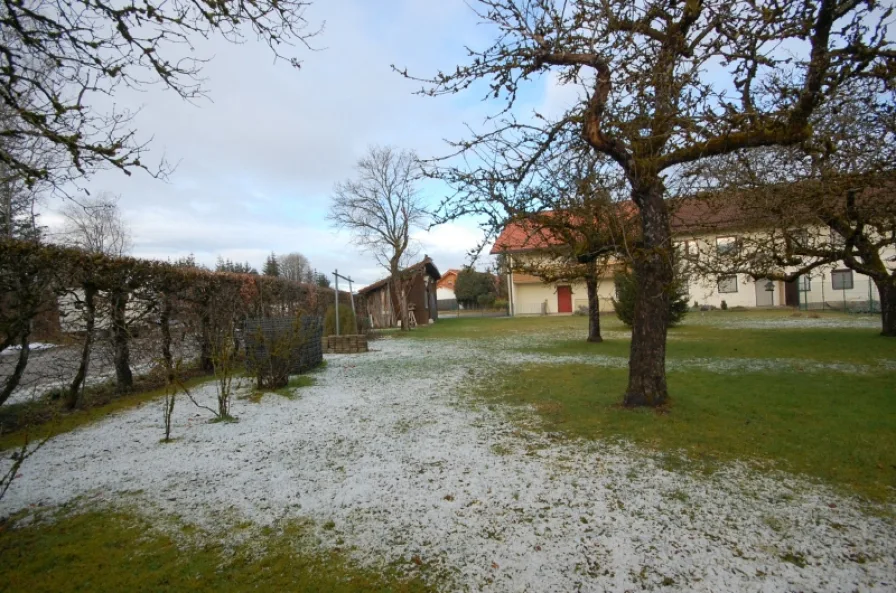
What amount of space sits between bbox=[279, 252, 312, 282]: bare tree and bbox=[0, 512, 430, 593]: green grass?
5238 centimetres

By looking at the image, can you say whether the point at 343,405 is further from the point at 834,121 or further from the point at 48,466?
the point at 834,121

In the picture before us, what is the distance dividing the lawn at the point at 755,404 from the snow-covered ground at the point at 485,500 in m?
0.48

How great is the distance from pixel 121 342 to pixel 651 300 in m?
7.94

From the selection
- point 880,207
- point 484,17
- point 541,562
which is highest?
point 484,17

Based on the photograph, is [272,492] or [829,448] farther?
[829,448]

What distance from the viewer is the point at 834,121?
6367 mm

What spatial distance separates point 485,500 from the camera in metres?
3.38

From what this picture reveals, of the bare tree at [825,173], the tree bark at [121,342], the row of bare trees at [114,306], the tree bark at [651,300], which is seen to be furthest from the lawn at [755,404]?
the tree bark at [121,342]

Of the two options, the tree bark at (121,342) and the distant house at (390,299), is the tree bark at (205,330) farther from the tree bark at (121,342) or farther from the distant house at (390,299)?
the distant house at (390,299)

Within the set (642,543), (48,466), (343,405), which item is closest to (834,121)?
(642,543)

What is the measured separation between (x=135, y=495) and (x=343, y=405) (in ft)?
9.97

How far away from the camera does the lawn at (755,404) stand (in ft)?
13.2

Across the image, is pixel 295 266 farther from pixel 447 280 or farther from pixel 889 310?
pixel 889 310

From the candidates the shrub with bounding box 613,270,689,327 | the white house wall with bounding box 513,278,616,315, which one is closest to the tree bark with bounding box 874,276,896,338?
the shrub with bounding box 613,270,689,327
